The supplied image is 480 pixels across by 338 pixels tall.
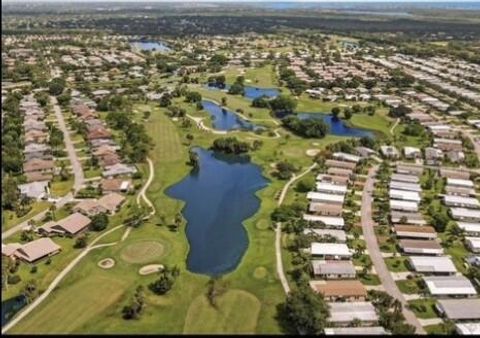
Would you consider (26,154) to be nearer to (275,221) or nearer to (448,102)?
(275,221)

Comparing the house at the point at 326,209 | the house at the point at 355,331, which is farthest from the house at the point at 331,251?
the house at the point at 355,331

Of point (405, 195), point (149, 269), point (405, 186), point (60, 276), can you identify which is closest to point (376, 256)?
point (405, 195)

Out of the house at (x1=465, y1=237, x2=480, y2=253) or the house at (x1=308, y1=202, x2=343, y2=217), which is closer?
the house at (x1=465, y1=237, x2=480, y2=253)

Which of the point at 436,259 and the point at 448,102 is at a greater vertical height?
the point at 436,259

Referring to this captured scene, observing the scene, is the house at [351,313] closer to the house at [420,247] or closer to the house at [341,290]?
the house at [341,290]

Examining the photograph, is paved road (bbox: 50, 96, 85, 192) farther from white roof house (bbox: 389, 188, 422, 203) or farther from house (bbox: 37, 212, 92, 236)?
white roof house (bbox: 389, 188, 422, 203)

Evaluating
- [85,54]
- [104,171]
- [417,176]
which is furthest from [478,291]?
[85,54]

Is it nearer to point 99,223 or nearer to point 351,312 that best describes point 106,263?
point 99,223

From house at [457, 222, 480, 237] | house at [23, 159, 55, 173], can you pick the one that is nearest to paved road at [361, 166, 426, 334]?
house at [457, 222, 480, 237]
